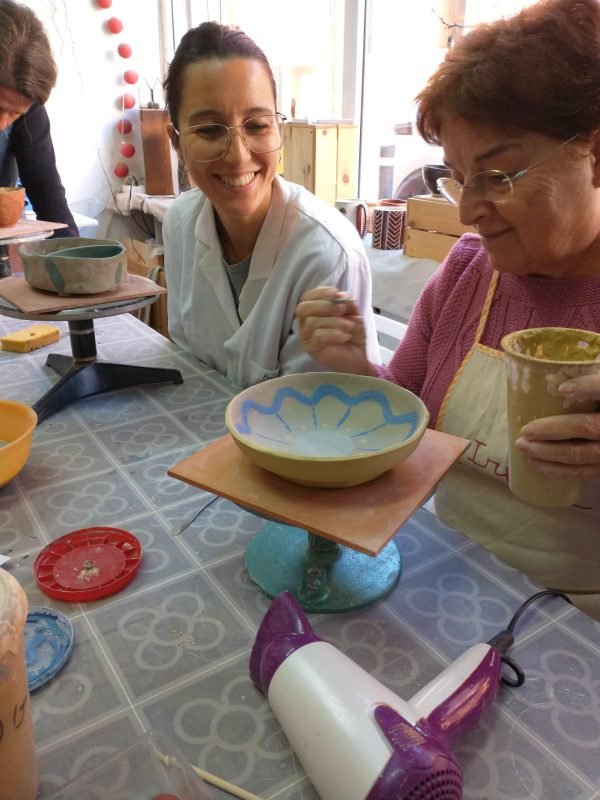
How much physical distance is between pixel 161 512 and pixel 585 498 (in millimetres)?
710

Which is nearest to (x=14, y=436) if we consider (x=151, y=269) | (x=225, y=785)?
(x=225, y=785)

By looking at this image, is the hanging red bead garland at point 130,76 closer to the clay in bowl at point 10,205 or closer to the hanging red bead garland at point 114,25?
the hanging red bead garland at point 114,25

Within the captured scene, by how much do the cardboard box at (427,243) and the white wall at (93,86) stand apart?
2254 millimetres

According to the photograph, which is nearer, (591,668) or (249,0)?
(591,668)

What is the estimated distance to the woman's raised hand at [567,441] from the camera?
0.73m

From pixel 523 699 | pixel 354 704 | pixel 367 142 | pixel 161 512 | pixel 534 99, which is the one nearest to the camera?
pixel 354 704

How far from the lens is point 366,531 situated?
2.37ft

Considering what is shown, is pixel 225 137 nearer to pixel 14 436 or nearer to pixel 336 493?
pixel 14 436

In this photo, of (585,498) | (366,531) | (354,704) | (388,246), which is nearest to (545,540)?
(585,498)

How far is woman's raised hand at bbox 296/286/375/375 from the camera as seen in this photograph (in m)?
1.11

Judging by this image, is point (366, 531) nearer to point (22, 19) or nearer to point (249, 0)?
point (22, 19)

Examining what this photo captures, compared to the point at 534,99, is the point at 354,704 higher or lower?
lower

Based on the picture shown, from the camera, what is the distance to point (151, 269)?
352cm

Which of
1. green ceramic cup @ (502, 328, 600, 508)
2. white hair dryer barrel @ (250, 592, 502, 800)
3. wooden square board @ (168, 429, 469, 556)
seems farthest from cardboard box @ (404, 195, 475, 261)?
white hair dryer barrel @ (250, 592, 502, 800)
